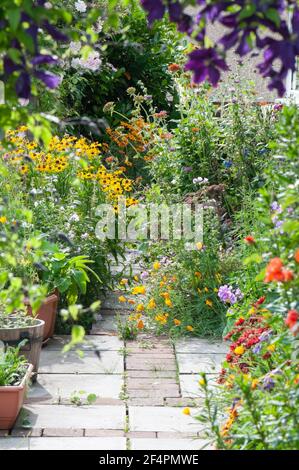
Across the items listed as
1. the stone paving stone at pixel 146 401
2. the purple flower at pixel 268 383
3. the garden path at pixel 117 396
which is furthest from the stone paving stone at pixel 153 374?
the purple flower at pixel 268 383

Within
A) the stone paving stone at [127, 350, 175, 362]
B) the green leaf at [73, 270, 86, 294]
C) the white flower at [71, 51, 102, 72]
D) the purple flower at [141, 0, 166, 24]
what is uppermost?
the white flower at [71, 51, 102, 72]

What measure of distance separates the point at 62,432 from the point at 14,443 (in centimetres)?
23

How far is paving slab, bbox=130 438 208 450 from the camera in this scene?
3557 mm

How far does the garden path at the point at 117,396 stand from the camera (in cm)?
367

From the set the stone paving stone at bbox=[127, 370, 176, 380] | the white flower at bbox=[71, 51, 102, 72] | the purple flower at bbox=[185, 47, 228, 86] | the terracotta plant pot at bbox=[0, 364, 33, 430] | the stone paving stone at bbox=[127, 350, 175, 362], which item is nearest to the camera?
the purple flower at bbox=[185, 47, 228, 86]

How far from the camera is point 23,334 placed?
4.35 metres

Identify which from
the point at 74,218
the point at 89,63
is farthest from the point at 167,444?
the point at 89,63

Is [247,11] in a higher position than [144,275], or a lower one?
higher

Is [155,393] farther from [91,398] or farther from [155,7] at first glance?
[155,7]

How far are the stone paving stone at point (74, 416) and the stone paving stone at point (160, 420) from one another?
64 millimetres

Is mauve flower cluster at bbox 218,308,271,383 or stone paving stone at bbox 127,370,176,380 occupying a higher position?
mauve flower cluster at bbox 218,308,271,383

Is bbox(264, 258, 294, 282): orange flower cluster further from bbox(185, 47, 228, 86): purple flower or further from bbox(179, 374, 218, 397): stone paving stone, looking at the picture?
bbox(179, 374, 218, 397): stone paving stone

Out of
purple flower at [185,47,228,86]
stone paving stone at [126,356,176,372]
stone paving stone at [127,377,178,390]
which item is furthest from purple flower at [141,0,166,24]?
stone paving stone at [126,356,176,372]

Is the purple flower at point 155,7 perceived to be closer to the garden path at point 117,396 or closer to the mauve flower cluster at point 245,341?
the mauve flower cluster at point 245,341
